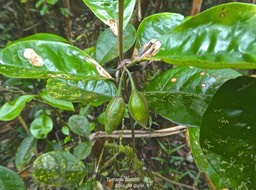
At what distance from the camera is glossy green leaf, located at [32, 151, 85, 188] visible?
776mm

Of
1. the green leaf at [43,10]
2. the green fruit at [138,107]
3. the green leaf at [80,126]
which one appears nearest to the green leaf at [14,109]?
the green leaf at [80,126]

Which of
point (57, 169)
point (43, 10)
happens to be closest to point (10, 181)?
point (57, 169)

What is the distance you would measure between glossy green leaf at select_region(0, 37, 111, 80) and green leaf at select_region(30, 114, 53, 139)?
1.80ft

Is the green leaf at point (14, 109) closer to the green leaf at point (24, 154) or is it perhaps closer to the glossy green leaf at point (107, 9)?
the green leaf at point (24, 154)

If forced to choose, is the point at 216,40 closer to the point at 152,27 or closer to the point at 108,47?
the point at 152,27

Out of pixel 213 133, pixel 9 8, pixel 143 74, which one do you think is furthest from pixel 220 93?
pixel 9 8

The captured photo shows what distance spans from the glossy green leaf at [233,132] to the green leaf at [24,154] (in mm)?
775

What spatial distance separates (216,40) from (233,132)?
12cm

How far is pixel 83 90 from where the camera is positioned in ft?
1.90

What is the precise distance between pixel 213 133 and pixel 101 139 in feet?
2.12

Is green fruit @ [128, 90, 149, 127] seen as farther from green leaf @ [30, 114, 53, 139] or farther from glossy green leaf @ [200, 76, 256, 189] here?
green leaf @ [30, 114, 53, 139]

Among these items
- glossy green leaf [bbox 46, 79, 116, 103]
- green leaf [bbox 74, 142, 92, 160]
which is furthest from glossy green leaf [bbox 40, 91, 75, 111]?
glossy green leaf [bbox 46, 79, 116, 103]

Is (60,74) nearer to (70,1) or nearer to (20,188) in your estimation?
(20,188)

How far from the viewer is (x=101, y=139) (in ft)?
3.34
